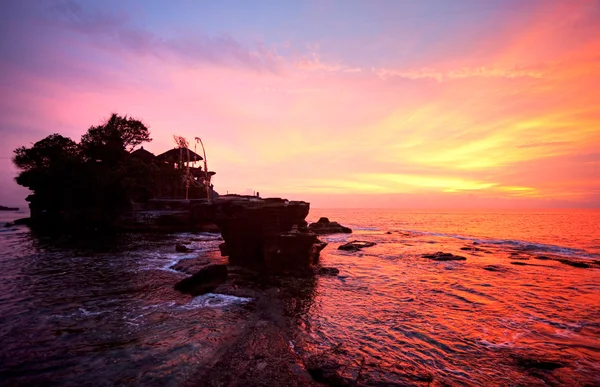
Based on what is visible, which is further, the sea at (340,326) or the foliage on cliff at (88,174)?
the foliage on cliff at (88,174)

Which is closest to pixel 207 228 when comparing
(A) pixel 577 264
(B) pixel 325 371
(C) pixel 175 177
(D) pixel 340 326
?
(C) pixel 175 177

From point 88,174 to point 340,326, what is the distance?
57.7 meters

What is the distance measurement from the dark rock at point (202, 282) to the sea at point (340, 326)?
641 millimetres

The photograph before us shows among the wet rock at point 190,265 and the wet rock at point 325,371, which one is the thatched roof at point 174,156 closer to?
the wet rock at point 190,265

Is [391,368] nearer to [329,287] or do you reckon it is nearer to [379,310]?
[379,310]

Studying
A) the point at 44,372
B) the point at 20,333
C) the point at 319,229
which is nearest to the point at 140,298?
the point at 20,333

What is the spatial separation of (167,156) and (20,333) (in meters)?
61.8

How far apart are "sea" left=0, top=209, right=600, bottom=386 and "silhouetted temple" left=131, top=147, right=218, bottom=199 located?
121 ft

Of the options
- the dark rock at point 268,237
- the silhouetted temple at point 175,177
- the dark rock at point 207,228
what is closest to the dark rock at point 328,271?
the dark rock at point 268,237

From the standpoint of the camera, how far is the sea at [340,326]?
7.82 meters

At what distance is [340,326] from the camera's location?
11266 millimetres

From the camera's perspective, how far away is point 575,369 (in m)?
8.27

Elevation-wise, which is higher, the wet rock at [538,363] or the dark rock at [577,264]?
the wet rock at [538,363]

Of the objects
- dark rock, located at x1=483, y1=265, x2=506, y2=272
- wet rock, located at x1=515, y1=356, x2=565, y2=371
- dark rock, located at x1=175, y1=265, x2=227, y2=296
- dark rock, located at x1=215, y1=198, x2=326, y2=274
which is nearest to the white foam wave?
dark rock, located at x1=175, y1=265, x2=227, y2=296
